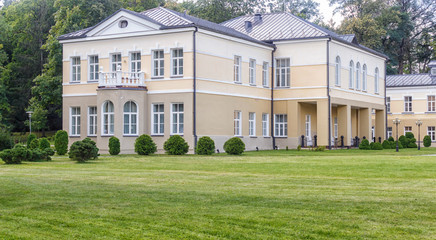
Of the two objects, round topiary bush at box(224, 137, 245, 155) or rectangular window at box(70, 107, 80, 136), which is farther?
rectangular window at box(70, 107, 80, 136)

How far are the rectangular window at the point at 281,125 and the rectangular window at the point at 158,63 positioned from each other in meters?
10.6

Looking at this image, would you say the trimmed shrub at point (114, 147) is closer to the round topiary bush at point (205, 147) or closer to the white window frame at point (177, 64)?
the round topiary bush at point (205, 147)

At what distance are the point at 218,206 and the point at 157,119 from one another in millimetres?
28248

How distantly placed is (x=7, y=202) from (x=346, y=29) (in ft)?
203

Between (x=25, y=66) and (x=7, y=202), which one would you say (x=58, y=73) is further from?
(x=7, y=202)

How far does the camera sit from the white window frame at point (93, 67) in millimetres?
43719

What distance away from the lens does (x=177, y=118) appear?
132 feet

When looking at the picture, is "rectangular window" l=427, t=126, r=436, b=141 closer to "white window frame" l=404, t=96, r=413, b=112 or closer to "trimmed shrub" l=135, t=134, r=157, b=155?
"white window frame" l=404, t=96, r=413, b=112

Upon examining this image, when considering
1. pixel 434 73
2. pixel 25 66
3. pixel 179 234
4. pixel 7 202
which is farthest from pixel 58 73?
pixel 179 234

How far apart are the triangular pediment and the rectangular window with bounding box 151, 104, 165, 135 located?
477cm

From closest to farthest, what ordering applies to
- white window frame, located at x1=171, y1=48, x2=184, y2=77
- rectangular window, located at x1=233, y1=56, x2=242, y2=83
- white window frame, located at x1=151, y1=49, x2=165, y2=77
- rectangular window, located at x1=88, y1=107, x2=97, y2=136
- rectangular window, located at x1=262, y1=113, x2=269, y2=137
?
white window frame, located at x1=171, y1=48, x2=184, y2=77 < white window frame, located at x1=151, y1=49, x2=165, y2=77 < rectangular window, located at x1=88, y1=107, x2=97, y2=136 < rectangular window, located at x1=233, y1=56, x2=242, y2=83 < rectangular window, located at x1=262, y1=113, x2=269, y2=137

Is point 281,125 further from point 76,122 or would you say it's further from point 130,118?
point 76,122

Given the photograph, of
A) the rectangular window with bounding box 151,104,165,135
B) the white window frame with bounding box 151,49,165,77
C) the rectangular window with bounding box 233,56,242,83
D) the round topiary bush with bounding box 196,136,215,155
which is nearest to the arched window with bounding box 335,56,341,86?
the rectangular window with bounding box 233,56,242,83

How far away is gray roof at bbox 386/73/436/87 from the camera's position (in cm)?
6731
